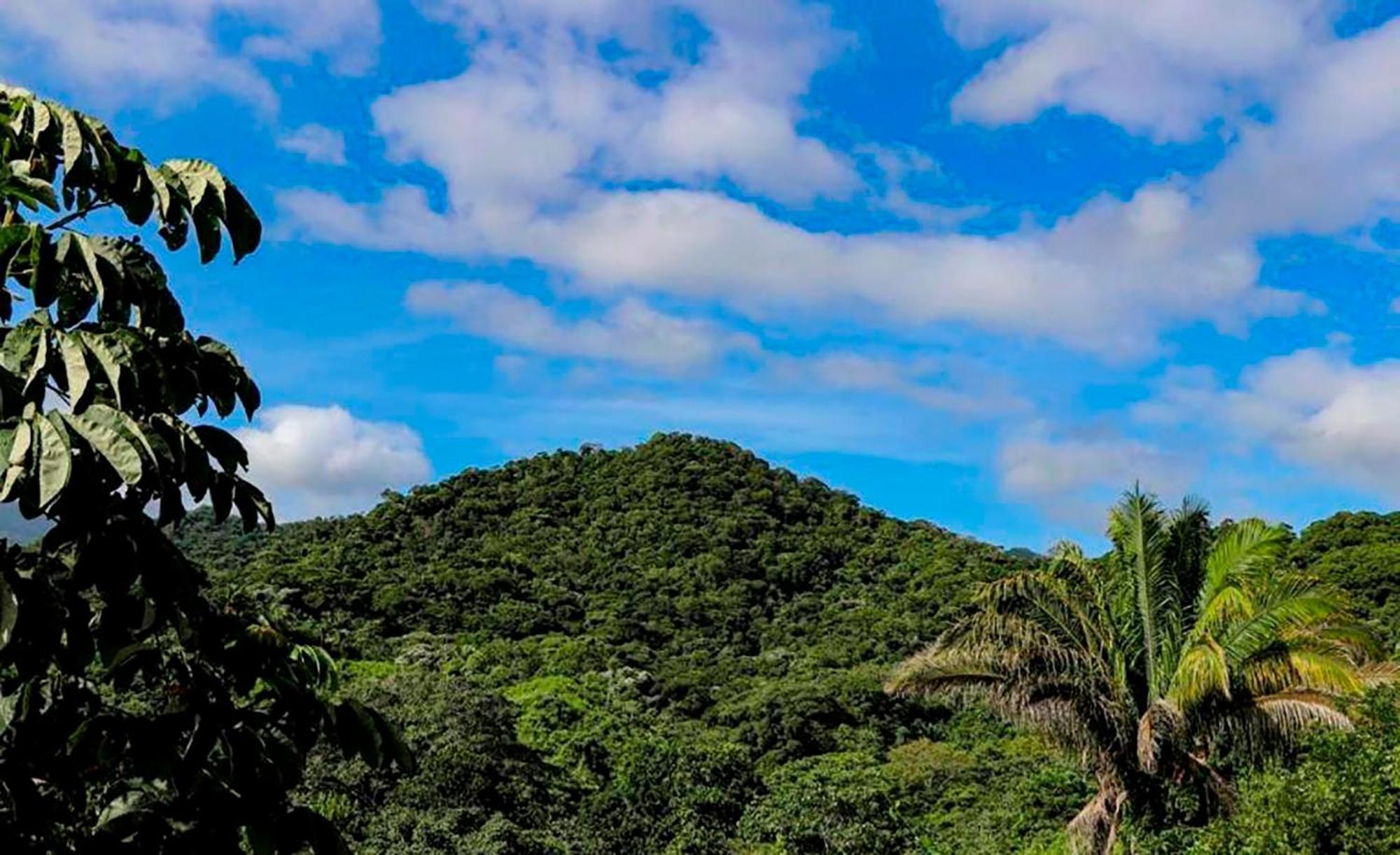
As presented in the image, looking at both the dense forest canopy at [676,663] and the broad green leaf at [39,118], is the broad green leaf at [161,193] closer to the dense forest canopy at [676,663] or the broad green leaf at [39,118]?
the broad green leaf at [39,118]

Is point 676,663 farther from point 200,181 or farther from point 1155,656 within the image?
point 200,181

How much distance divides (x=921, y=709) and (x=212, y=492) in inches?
1586

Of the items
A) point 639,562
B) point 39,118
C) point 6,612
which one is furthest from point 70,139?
point 639,562

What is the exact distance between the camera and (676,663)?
45.5 meters

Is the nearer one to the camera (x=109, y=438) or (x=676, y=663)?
(x=109, y=438)

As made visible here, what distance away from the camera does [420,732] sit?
25.6 metres

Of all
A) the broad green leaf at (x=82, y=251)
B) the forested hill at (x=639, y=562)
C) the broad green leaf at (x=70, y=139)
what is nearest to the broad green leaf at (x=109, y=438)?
the broad green leaf at (x=82, y=251)

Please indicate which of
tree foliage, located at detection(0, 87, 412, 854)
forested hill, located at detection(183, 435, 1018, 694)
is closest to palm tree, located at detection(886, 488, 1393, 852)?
tree foliage, located at detection(0, 87, 412, 854)

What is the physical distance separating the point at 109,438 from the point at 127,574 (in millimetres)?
245

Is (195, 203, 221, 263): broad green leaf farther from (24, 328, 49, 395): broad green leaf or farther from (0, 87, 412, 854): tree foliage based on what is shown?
(24, 328, 49, 395): broad green leaf

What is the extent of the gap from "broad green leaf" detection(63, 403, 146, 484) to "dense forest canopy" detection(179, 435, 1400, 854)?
2.28 feet

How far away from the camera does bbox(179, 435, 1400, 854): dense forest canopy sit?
72.2ft

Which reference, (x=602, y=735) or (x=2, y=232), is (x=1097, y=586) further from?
(x=602, y=735)

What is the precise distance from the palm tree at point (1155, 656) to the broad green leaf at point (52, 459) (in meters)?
9.34
